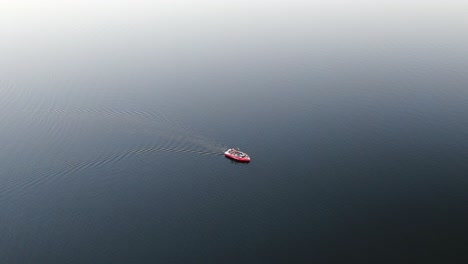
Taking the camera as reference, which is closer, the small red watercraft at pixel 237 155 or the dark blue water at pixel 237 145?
the dark blue water at pixel 237 145

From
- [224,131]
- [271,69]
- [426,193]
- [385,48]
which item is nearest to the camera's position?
[426,193]

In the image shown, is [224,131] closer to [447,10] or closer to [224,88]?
Answer: [224,88]

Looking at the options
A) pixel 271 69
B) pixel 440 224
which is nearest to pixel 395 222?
pixel 440 224

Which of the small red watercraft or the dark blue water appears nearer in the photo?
the dark blue water

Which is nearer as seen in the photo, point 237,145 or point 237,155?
point 237,155

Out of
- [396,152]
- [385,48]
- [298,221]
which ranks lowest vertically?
[298,221]

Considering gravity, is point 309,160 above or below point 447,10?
below

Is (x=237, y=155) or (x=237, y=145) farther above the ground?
(x=237, y=155)

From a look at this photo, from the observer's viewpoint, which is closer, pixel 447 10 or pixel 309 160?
pixel 309 160
